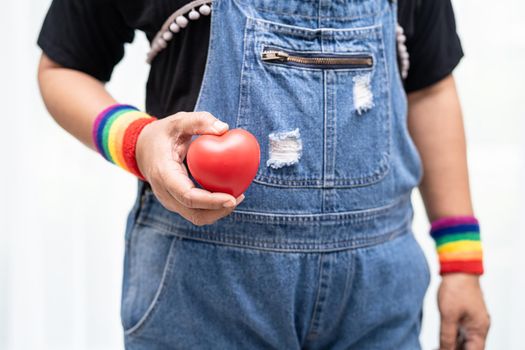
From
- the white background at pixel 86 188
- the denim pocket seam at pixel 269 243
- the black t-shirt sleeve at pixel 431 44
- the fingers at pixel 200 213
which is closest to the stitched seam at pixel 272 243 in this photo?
the denim pocket seam at pixel 269 243

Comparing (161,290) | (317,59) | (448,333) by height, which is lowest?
(448,333)

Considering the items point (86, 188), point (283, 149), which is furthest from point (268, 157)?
point (86, 188)

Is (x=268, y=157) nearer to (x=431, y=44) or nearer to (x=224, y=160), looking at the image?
(x=224, y=160)

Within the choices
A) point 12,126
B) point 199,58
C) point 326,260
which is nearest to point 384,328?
point 326,260

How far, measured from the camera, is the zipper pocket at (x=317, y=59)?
577mm

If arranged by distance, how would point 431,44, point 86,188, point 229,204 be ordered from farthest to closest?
point 86,188 < point 431,44 < point 229,204

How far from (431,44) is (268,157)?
27 centimetres

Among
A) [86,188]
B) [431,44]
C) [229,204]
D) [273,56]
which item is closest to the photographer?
[229,204]

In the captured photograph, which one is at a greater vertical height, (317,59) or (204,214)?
(317,59)

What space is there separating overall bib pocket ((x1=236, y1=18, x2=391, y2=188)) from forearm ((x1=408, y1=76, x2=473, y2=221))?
0.52 feet

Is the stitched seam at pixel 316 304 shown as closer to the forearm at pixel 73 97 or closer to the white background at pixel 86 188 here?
the forearm at pixel 73 97

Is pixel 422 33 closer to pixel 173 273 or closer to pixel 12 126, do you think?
pixel 173 273

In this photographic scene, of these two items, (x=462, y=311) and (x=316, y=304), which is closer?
(x=316, y=304)

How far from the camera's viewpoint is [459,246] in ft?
2.45
